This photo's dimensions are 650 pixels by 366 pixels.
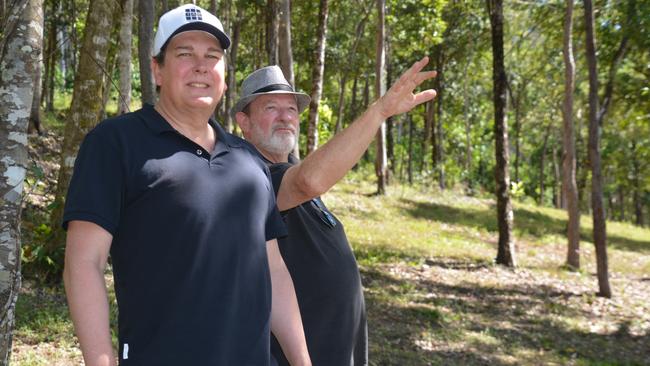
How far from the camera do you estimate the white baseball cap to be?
7.75 feet

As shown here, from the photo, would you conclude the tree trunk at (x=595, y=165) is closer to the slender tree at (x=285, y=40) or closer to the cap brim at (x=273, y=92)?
the slender tree at (x=285, y=40)

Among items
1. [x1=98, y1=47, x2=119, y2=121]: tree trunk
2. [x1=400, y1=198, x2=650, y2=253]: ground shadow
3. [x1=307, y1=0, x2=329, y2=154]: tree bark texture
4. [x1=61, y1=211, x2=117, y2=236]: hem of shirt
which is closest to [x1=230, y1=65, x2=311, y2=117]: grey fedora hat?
[x1=61, y1=211, x2=117, y2=236]: hem of shirt

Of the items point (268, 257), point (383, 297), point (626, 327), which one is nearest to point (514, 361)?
point (383, 297)

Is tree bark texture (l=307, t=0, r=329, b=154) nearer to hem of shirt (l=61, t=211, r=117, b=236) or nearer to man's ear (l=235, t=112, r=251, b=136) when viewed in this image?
man's ear (l=235, t=112, r=251, b=136)

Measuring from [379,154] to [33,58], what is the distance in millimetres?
18263

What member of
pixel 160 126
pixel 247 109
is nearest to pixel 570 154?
pixel 247 109

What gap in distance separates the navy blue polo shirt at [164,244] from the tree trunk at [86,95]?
557cm

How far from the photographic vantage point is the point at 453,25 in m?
28.4

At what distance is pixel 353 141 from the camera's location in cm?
277

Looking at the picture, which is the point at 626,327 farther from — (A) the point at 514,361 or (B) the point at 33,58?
(B) the point at 33,58

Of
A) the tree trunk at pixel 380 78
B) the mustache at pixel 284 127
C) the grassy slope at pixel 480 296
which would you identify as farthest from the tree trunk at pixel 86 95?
the tree trunk at pixel 380 78

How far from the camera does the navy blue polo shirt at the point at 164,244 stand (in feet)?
6.95

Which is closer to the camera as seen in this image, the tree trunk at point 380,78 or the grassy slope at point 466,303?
the grassy slope at point 466,303

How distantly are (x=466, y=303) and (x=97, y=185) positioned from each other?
976 cm
